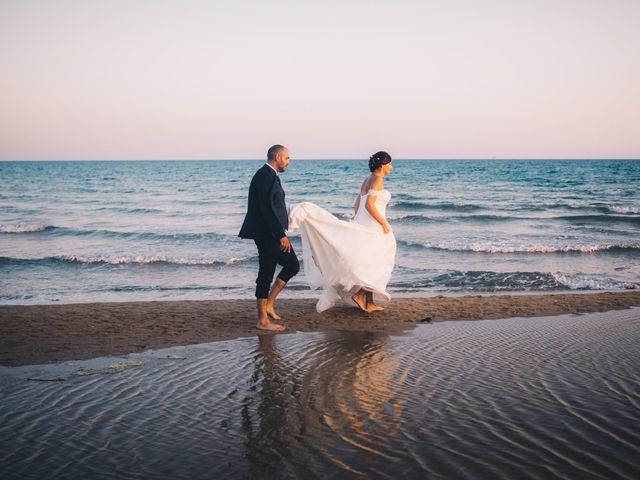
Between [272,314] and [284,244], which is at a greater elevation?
[284,244]

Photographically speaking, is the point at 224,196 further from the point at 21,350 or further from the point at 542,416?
the point at 542,416

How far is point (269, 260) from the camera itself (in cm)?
621

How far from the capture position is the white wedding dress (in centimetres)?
668

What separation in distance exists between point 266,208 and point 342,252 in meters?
1.26

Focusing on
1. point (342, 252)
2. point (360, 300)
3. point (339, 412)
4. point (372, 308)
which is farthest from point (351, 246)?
point (339, 412)

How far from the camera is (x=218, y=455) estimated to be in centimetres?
315

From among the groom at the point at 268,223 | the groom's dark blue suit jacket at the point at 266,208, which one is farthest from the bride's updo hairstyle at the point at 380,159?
the groom's dark blue suit jacket at the point at 266,208

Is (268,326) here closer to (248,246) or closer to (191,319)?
(191,319)

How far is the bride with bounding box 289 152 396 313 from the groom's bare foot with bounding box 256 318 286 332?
0.68 m

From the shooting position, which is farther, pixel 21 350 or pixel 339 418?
pixel 21 350

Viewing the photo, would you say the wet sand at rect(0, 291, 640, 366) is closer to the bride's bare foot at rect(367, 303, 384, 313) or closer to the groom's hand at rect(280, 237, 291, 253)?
the bride's bare foot at rect(367, 303, 384, 313)

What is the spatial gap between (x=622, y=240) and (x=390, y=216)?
9.88 metres

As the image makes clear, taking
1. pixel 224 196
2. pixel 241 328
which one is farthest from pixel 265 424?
pixel 224 196

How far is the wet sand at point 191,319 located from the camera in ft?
18.4
